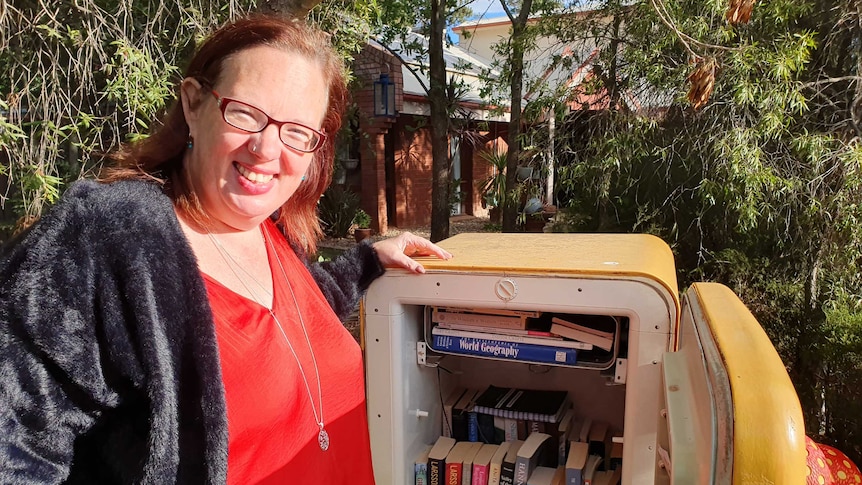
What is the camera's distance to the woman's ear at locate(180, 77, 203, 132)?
3.99 feet

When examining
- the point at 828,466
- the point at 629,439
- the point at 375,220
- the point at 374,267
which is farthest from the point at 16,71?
the point at 375,220

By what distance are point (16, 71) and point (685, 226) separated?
4.84 m

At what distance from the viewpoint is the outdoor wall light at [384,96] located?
9273 mm

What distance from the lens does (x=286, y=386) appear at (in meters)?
1.22

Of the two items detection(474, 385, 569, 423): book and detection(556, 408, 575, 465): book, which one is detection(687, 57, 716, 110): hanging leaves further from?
detection(556, 408, 575, 465): book

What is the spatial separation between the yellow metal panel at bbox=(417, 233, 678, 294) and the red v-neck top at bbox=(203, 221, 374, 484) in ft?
1.49

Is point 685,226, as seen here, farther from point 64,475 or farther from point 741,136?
point 64,475

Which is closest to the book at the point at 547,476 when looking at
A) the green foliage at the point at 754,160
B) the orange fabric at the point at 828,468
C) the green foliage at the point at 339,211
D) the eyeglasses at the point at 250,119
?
the orange fabric at the point at 828,468

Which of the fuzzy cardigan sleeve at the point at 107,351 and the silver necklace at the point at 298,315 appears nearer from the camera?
the fuzzy cardigan sleeve at the point at 107,351

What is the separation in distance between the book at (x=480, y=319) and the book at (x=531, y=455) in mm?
506

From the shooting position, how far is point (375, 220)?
1091cm

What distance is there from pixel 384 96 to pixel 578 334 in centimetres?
803

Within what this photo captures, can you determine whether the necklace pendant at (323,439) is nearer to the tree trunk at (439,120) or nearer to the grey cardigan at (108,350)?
the grey cardigan at (108,350)

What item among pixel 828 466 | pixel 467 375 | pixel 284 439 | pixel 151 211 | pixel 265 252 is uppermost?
pixel 151 211
